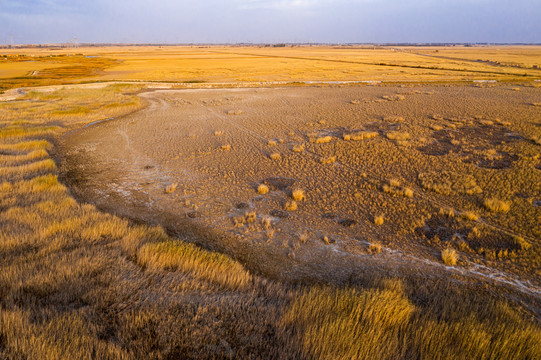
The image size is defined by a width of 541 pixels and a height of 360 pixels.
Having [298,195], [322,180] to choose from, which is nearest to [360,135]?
[322,180]

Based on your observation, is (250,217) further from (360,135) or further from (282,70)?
(282,70)

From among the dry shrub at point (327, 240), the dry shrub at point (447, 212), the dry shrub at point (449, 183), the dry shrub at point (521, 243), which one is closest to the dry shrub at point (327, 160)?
the dry shrub at point (449, 183)

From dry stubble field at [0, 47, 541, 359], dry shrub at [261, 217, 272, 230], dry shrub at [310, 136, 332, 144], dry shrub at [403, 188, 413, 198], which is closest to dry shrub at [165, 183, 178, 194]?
dry stubble field at [0, 47, 541, 359]

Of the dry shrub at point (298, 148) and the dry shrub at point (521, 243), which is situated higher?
the dry shrub at point (298, 148)

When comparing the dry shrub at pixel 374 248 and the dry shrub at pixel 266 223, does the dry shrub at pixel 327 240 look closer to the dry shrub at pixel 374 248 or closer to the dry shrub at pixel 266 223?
the dry shrub at pixel 374 248

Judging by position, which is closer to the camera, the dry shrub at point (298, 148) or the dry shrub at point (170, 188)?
the dry shrub at point (170, 188)

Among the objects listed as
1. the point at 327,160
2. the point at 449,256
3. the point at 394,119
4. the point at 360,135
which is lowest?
the point at 449,256
